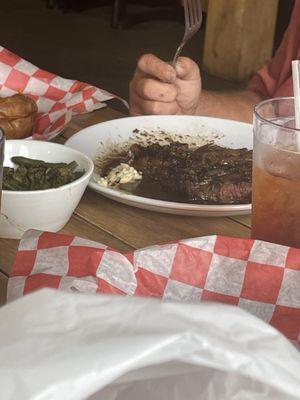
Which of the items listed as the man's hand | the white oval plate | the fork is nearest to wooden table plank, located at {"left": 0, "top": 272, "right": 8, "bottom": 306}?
the white oval plate

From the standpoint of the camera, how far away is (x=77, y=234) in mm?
1288

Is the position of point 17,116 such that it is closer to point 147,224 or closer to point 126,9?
point 147,224

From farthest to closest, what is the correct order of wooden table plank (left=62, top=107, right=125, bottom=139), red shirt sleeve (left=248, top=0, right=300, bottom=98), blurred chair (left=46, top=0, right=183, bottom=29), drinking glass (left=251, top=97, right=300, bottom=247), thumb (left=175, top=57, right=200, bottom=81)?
blurred chair (left=46, top=0, right=183, bottom=29) < red shirt sleeve (left=248, top=0, right=300, bottom=98) < thumb (left=175, top=57, right=200, bottom=81) < wooden table plank (left=62, top=107, right=125, bottom=139) < drinking glass (left=251, top=97, right=300, bottom=247)

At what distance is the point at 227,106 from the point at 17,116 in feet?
2.23

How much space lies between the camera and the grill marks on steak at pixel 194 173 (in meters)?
1.39

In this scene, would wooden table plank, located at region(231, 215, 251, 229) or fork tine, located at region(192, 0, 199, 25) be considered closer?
wooden table plank, located at region(231, 215, 251, 229)

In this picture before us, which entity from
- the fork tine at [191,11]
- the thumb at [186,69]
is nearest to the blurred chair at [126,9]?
the fork tine at [191,11]

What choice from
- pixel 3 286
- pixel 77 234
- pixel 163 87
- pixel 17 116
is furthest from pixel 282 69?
pixel 3 286

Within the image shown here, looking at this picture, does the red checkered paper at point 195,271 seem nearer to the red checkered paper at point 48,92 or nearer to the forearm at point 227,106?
the red checkered paper at point 48,92

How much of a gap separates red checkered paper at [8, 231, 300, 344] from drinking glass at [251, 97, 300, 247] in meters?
0.12

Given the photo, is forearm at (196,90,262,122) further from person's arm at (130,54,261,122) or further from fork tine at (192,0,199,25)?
fork tine at (192,0,199,25)

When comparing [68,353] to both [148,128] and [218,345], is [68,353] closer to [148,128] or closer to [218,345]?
[218,345]

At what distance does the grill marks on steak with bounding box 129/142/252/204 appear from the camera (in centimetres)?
139

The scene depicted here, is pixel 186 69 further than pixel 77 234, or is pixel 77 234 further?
pixel 186 69
